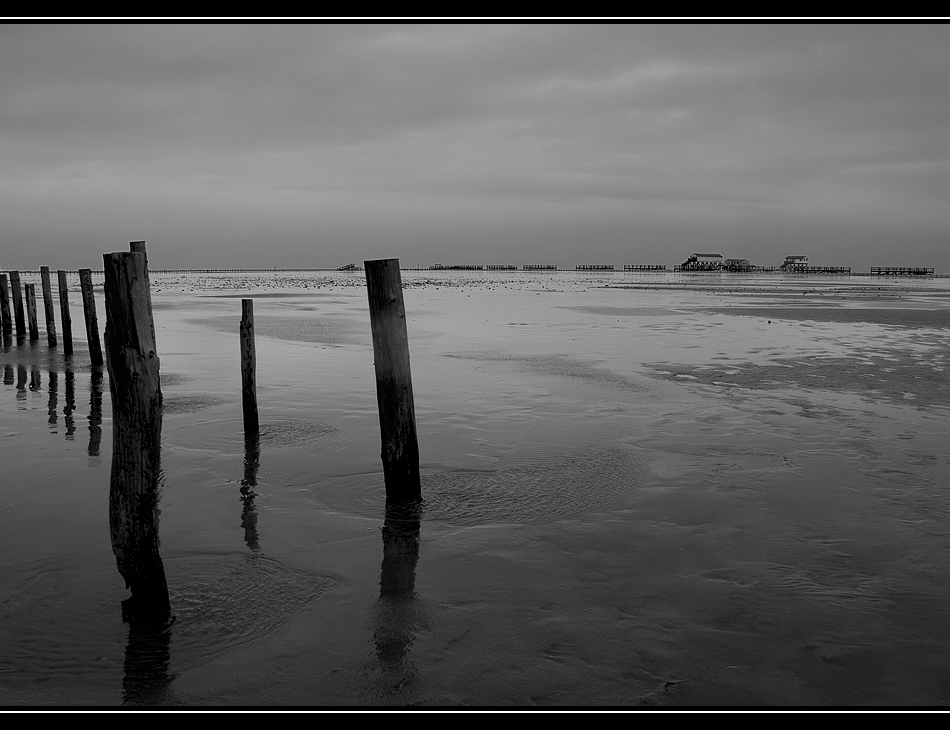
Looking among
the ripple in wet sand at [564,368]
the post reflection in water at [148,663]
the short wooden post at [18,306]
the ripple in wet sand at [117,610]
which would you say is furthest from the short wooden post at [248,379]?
the short wooden post at [18,306]

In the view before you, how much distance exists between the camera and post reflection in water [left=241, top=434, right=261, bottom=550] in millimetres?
6440

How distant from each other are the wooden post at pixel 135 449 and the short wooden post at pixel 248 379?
4.61 metres

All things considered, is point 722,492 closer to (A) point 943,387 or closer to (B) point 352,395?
(B) point 352,395

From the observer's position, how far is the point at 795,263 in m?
161

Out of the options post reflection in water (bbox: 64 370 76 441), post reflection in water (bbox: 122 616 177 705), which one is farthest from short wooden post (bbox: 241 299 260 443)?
post reflection in water (bbox: 122 616 177 705)

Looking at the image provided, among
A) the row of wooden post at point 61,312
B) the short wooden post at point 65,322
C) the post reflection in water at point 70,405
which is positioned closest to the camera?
the post reflection in water at point 70,405

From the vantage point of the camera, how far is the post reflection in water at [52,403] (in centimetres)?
1065

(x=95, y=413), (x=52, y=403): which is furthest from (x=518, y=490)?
(x=52, y=403)

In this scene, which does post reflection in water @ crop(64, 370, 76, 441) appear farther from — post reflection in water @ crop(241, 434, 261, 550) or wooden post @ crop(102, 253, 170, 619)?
wooden post @ crop(102, 253, 170, 619)

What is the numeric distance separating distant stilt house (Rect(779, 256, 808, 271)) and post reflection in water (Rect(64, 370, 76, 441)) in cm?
16510

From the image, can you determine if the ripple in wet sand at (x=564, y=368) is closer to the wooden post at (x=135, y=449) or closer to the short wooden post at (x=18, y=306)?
the wooden post at (x=135, y=449)

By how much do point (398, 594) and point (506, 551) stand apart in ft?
3.77

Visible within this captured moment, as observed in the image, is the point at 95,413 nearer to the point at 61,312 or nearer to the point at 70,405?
the point at 70,405
